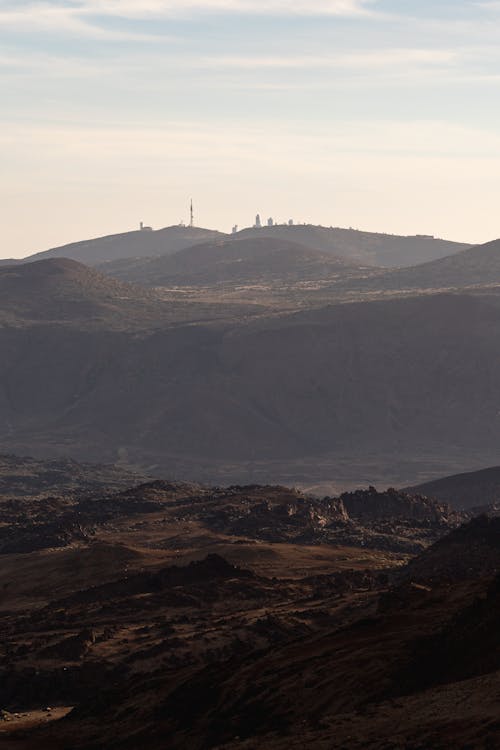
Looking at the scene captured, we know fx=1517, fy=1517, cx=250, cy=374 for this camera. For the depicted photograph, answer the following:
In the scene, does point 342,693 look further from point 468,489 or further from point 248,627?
point 468,489

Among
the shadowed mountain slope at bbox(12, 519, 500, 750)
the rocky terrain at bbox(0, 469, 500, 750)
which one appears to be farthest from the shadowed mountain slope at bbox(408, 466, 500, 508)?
the shadowed mountain slope at bbox(12, 519, 500, 750)

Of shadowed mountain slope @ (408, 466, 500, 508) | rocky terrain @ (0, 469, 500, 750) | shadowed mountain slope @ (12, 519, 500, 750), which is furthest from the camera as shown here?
shadowed mountain slope @ (408, 466, 500, 508)

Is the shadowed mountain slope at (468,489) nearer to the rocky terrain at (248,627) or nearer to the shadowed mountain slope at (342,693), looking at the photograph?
the rocky terrain at (248,627)

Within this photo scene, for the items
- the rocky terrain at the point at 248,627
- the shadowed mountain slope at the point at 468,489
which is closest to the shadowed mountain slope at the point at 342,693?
the rocky terrain at the point at 248,627

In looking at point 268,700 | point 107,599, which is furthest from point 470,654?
point 107,599

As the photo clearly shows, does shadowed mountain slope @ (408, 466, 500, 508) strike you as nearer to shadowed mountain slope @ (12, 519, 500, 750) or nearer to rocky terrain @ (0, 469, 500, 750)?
rocky terrain @ (0, 469, 500, 750)

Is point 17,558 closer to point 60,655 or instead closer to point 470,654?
point 60,655

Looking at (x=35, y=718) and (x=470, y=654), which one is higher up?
(x=470, y=654)

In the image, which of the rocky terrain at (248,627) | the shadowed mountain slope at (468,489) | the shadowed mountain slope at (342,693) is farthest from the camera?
the shadowed mountain slope at (468,489)
